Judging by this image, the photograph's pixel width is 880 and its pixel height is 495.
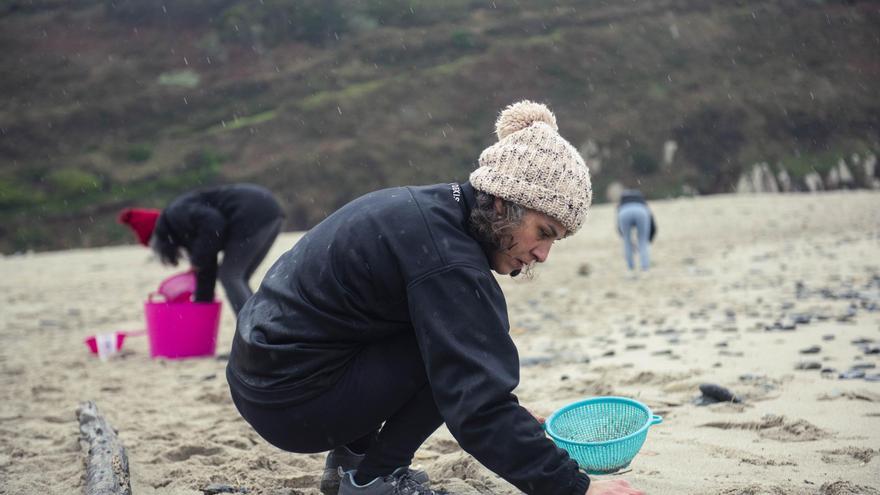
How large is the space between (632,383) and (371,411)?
2.13 metres

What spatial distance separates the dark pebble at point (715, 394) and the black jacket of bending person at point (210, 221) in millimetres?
3506

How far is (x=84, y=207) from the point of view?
24.5 meters

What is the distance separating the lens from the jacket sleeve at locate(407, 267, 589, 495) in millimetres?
1984

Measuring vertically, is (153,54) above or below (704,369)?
below

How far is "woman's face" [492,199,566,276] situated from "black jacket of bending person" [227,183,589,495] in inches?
3.8

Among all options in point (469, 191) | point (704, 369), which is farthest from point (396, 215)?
point (704, 369)

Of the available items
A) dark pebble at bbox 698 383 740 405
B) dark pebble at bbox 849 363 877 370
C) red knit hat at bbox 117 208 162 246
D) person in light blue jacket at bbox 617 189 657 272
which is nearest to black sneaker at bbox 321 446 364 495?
dark pebble at bbox 698 383 740 405

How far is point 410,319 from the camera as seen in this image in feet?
7.47

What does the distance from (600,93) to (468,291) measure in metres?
30.4

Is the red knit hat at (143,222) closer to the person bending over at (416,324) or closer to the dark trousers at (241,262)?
the dark trousers at (241,262)

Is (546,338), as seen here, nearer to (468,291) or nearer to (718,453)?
(718,453)

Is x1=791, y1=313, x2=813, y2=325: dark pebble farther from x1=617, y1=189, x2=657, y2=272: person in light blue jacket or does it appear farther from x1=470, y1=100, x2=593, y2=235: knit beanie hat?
Result: x1=617, y1=189, x2=657, y2=272: person in light blue jacket

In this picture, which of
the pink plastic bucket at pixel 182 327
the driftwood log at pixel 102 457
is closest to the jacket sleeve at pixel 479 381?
the driftwood log at pixel 102 457

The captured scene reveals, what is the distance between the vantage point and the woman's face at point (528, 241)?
2.16 metres
